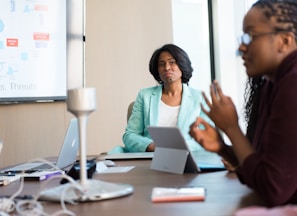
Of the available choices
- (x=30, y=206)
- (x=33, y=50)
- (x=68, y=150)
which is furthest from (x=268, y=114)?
(x=33, y=50)

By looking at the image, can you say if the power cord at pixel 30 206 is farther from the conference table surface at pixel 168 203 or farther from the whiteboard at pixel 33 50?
the whiteboard at pixel 33 50

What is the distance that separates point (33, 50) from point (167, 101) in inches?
41.2

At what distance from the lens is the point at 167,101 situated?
107 inches

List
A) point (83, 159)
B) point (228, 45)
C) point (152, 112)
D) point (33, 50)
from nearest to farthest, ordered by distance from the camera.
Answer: point (83, 159) → point (152, 112) → point (33, 50) → point (228, 45)

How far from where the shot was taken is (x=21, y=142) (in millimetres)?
3070

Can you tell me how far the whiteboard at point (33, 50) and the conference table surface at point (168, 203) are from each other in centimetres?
165

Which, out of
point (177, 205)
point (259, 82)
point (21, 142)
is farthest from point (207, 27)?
point (177, 205)

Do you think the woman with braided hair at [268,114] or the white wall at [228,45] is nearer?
the woman with braided hair at [268,114]

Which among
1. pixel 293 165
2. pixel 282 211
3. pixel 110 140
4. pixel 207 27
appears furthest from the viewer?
pixel 207 27

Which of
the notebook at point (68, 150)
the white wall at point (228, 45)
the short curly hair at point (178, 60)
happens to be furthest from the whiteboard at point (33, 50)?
the white wall at point (228, 45)

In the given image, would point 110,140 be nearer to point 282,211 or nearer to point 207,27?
point 207,27

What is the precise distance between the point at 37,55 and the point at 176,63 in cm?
101

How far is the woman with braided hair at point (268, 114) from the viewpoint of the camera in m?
0.89

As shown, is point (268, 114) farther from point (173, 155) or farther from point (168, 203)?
point (173, 155)
